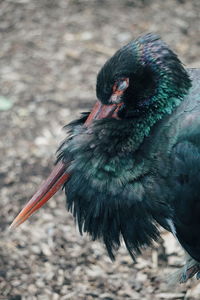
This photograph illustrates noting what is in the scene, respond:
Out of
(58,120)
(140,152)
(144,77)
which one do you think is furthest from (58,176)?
(58,120)

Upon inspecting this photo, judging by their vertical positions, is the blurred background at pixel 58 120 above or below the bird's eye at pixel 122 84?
below

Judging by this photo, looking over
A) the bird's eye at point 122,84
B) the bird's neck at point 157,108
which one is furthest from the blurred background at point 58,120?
the bird's eye at point 122,84

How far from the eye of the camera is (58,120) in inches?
227

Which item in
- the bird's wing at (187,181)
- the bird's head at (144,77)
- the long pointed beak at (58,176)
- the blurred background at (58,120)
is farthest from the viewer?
the blurred background at (58,120)

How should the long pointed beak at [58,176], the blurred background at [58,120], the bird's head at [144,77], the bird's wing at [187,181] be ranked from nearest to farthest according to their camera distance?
the bird's wing at [187,181] → the bird's head at [144,77] → the long pointed beak at [58,176] → the blurred background at [58,120]

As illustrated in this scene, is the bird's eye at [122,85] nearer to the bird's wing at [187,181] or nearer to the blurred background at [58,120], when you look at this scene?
the bird's wing at [187,181]

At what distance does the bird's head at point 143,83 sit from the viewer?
3.46 metres

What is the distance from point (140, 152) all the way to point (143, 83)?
408 mm

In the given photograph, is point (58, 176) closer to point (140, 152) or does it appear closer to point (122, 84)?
point (140, 152)

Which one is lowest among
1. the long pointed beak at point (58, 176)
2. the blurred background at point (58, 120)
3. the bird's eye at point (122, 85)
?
the blurred background at point (58, 120)

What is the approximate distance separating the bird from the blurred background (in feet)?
2.23

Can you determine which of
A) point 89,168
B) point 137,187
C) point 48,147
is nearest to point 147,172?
point 137,187

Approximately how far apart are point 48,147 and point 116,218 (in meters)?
1.97

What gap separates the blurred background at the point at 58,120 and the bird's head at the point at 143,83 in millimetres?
1248
